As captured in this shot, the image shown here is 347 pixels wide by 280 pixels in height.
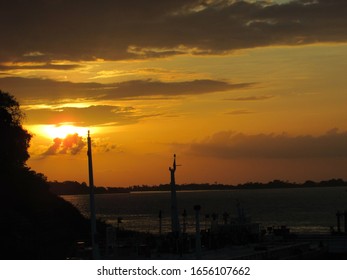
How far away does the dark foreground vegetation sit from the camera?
2054 inches

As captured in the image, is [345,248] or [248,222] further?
[248,222]

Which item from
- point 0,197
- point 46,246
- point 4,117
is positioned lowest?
point 46,246

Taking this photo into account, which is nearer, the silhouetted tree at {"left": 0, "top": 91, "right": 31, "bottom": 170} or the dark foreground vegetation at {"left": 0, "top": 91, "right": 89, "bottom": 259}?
the dark foreground vegetation at {"left": 0, "top": 91, "right": 89, "bottom": 259}

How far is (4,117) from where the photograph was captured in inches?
2788

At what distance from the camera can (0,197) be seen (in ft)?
204

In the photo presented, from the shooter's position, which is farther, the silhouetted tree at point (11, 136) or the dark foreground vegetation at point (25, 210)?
the silhouetted tree at point (11, 136)

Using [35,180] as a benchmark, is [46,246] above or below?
below

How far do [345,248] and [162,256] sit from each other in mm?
11399

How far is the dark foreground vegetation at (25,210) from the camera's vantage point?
52175 millimetres

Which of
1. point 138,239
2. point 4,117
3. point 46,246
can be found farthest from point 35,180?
point 138,239

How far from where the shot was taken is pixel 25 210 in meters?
63.8

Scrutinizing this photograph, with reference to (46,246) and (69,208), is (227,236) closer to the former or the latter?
(46,246)
